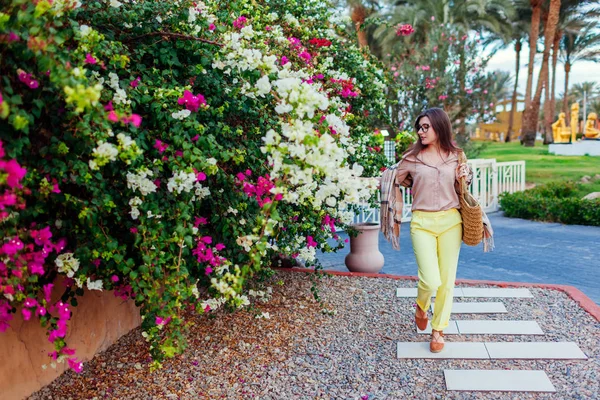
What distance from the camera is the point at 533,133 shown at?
28.5 meters

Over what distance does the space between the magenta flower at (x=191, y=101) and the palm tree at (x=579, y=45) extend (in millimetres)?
33056

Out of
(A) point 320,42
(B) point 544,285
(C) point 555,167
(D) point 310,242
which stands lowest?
(C) point 555,167

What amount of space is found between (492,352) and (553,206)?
292 inches

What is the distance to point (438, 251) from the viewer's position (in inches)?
154

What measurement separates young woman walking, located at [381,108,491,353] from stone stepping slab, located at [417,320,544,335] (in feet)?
1.54

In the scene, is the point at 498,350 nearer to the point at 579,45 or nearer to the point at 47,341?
the point at 47,341

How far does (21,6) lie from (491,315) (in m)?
4.06

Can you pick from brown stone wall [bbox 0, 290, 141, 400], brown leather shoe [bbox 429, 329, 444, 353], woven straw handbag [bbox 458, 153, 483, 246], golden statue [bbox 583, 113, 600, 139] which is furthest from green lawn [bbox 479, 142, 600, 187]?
brown stone wall [bbox 0, 290, 141, 400]

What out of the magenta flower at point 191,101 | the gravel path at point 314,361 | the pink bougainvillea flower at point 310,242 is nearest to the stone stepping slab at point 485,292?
the gravel path at point 314,361

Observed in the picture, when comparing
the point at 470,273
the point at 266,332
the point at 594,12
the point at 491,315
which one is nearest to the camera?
the point at 266,332

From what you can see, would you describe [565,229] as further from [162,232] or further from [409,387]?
[162,232]

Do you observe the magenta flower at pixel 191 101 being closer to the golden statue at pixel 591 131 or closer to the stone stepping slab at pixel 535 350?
the stone stepping slab at pixel 535 350

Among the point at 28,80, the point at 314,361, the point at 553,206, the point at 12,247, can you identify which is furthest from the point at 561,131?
the point at 12,247

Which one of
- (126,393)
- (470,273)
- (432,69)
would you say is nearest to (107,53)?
(126,393)
